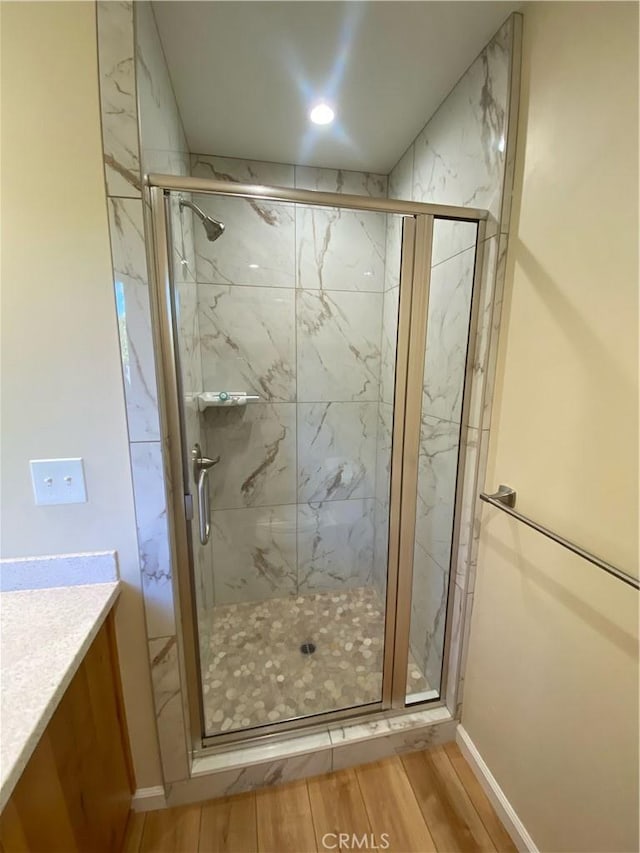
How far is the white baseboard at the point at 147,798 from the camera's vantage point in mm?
1166

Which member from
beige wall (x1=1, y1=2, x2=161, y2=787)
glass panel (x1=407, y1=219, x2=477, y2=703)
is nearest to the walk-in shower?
glass panel (x1=407, y1=219, x2=477, y2=703)

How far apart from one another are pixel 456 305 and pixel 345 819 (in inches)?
70.3

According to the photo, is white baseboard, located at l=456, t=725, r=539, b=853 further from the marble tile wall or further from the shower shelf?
Answer: the shower shelf

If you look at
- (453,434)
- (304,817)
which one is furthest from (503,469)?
(304,817)

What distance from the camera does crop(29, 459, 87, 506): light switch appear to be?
3.01 feet

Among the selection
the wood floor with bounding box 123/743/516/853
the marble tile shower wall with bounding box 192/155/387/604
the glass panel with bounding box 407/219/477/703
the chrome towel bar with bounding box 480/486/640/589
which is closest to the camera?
the chrome towel bar with bounding box 480/486/640/589

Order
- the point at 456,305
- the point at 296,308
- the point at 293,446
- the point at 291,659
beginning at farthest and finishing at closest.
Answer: the point at 293,446 < the point at 296,308 < the point at 291,659 < the point at 456,305

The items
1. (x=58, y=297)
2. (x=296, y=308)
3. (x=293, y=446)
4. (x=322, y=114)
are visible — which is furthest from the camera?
(x=293, y=446)

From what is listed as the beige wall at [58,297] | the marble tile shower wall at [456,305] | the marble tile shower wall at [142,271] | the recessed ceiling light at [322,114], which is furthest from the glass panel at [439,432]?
the beige wall at [58,297]

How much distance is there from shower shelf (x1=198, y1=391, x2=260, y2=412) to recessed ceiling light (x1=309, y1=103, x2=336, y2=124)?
1234 mm

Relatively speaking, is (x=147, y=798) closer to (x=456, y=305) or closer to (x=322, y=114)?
(x=456, y=305)

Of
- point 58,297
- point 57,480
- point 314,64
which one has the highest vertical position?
point 314,64

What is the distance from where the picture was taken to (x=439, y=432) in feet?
4.44

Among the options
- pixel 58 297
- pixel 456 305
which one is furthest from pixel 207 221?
pixel 456 305
